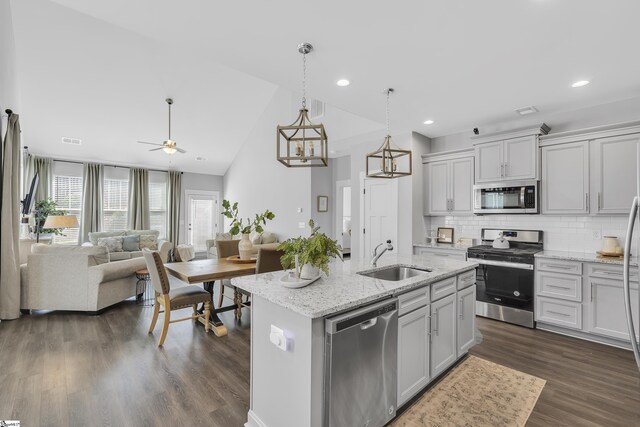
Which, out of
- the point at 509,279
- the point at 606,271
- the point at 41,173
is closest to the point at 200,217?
the point at 41,173

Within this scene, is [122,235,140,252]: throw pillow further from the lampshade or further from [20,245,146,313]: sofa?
[20,245,146,313]: sofa

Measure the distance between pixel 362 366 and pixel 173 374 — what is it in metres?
1.80

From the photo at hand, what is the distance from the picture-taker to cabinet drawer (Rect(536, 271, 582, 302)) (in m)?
3.46

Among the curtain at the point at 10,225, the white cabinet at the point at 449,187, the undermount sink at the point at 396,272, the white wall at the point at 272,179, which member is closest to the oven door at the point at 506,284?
the white cabinet at the point at 449,187

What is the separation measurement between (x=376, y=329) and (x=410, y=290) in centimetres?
47

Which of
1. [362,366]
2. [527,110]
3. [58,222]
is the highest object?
[527,110]

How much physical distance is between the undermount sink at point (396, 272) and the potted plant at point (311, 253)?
0.64m

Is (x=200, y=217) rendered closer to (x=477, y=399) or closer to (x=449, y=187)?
(x=449, y=187)

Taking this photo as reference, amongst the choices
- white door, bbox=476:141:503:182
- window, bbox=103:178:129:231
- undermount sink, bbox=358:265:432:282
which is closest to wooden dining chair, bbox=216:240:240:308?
undermount sink, bbox=358:265:432:282

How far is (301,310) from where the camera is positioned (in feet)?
5.12

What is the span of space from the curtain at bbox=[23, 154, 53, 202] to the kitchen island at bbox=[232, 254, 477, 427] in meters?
7.83

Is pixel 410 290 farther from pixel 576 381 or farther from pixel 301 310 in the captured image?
pixel 576 381

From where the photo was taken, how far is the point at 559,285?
11.7 feet

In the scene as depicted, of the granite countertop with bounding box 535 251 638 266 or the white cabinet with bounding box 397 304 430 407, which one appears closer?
the white cabinet with bounding box 397 304 430 407
